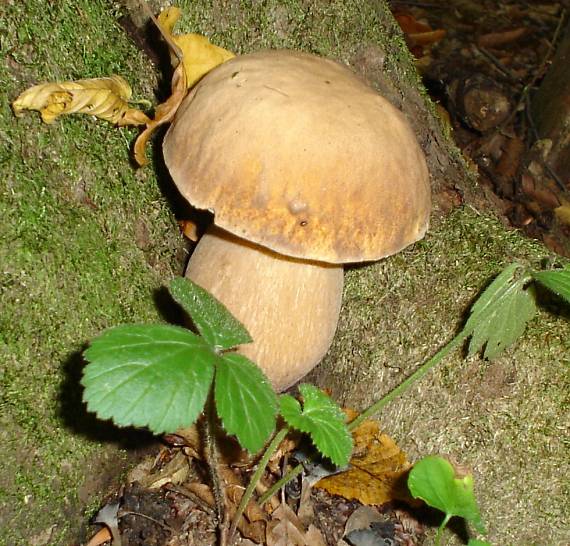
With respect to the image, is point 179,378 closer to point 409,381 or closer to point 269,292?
point 269,292

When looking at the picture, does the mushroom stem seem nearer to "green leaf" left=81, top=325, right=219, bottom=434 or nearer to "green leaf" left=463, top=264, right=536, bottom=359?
"green leaf" left=463, top=264, right=536, bottom=359

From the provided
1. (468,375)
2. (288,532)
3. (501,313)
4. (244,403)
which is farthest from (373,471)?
(244,403)

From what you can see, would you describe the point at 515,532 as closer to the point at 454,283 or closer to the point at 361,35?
the point at 454,283

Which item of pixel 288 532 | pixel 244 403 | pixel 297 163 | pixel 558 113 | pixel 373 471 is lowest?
pixel 288 532

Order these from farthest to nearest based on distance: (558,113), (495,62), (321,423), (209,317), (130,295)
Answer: (495,62)
(558,113)
(130,295)
(321,423)
(209,317)

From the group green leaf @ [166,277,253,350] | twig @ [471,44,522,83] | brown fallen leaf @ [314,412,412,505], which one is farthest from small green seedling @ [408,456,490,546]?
twig @ [471,44,522,83]

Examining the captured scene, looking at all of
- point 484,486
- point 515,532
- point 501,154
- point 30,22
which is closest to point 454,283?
point 484,486

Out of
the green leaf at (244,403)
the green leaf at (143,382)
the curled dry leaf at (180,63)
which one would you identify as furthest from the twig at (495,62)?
the green leaf at (143,382)

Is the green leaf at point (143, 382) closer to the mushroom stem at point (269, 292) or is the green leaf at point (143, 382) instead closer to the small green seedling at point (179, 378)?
the small green seedling at point (179, 378)
